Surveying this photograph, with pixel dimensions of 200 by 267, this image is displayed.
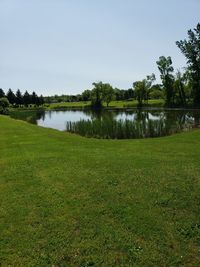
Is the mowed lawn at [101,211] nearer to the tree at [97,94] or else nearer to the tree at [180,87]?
the tree at [180,87]

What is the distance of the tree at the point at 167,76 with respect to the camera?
69812 mm

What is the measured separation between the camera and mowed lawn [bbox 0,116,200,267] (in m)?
4.66

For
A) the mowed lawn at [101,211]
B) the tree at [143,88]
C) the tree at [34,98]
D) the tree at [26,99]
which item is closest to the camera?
the mowed lawn at [101,211]

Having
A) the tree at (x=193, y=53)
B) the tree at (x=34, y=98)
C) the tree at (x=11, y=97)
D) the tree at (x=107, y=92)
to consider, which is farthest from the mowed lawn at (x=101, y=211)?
the tree at (x=34, y=98)

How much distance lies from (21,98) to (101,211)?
3596 inches

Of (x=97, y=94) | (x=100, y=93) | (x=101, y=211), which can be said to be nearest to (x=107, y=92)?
(x=100, y=93)

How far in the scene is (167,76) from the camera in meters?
70.3

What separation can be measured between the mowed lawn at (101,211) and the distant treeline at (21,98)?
82601 millimetres

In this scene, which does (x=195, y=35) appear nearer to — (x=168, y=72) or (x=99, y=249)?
(x=168, y=72)

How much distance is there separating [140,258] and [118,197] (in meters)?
2.35

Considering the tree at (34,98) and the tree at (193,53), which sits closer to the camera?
the tree at (193,53)

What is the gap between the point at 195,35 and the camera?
197 feet

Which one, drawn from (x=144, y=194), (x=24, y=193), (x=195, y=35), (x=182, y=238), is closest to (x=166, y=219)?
(x=182, y=238)

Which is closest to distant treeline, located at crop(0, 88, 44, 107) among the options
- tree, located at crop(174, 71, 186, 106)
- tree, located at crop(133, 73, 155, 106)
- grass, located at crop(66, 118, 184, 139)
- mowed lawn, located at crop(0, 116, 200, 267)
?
tree, located at crop(133, 73, 155, 106)
